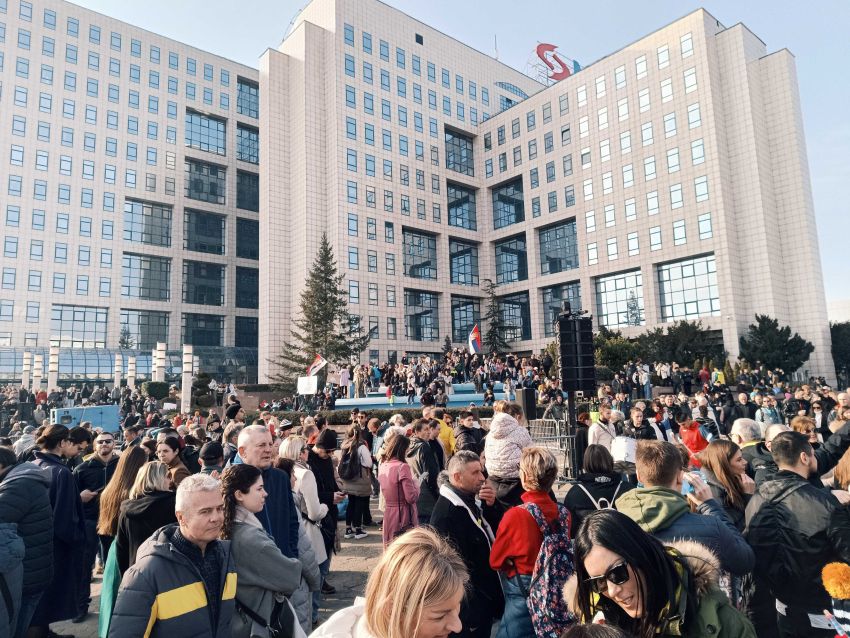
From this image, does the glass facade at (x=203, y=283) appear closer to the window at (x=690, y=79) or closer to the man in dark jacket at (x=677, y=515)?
the window at (x=690, y=79)

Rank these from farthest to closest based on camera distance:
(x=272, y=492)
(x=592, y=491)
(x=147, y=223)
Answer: (x=147, y=223) < (x=272, y=492) < (x=592, y=491)

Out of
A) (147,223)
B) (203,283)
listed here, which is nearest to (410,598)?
(203,283)

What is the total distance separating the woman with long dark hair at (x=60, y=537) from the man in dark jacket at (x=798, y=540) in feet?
19.7

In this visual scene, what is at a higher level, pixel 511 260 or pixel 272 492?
pixel 511 260

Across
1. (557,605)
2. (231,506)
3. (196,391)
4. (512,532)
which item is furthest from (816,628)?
(196,391)

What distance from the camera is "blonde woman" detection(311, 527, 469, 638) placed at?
1.68 m

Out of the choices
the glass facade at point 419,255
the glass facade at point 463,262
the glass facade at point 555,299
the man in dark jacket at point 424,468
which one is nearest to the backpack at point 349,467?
the man in dark jacket at point 424,468

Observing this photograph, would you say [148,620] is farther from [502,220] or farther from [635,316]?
[502,220]

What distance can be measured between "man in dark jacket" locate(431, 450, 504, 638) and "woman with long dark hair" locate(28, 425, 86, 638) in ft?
12.6

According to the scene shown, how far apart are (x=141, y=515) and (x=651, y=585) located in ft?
11.7

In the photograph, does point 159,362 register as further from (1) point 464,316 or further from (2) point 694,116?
(2) point 694,116

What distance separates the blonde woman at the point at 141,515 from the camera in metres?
3.88

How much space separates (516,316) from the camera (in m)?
57.7

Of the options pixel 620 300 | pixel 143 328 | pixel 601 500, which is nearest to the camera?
pixel 601 500
